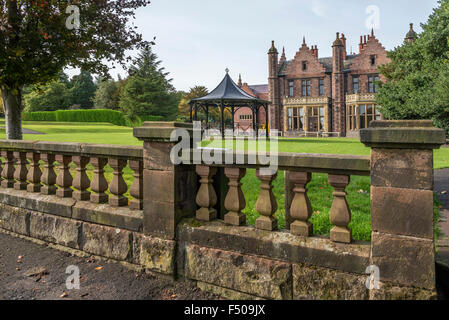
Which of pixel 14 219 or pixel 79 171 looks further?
pixel 14 219

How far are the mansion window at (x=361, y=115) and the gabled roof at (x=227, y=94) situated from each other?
21570 mm

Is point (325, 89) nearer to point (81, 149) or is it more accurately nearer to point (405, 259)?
point (81, 149)

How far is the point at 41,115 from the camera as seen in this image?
165 ft

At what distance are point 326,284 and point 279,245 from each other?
0.47m

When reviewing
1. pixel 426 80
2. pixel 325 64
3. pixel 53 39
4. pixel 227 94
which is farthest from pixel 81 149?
pixel 325 64

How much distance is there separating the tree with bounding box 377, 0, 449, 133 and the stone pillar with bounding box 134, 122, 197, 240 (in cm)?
1914

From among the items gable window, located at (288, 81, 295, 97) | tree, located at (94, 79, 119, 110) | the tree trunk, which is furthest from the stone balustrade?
tree, located at (94, 79, 119, 110)

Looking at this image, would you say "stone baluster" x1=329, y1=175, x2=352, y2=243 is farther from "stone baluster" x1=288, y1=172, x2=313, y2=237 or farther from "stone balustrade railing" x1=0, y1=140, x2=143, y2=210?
"stone balustrade railing" x1=0, y1=140, x2=143, y2=210

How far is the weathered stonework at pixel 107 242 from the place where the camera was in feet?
12.4

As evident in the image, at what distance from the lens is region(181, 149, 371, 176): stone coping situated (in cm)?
271

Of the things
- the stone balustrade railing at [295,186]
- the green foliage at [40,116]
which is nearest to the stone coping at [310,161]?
the stone balustrade railing at [295,186]

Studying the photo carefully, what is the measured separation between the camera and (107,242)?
3.94 meters
